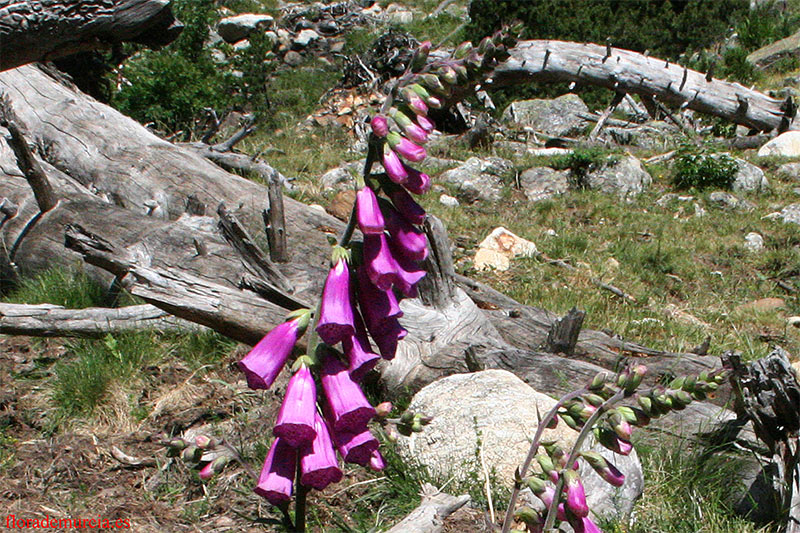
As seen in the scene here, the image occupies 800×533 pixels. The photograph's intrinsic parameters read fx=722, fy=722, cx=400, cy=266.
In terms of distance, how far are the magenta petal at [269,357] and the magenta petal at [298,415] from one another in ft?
0.28

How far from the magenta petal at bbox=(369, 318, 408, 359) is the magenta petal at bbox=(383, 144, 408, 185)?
12.4 inches

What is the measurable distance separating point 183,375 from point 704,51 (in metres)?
14.9

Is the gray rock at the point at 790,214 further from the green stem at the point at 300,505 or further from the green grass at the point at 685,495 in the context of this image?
the green stem at the point at 300,505

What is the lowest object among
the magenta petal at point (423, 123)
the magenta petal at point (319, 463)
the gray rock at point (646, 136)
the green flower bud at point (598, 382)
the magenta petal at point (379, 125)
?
the magenta petal at point (319, 463)

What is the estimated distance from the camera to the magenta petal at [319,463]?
1.43 metres

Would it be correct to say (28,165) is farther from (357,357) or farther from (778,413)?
(778,413)

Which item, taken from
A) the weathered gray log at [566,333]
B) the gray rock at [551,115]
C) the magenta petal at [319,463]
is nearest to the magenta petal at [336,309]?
the magenta petal at [319,463]

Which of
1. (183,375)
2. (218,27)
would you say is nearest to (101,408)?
(183,375)

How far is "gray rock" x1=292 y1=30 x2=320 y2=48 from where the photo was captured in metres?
19.1

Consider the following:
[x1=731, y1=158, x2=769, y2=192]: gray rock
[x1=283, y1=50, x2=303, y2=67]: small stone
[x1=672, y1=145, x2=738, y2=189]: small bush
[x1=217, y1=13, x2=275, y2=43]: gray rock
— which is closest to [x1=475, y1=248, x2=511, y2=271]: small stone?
[x1=672, y1=145, x2=738, y2=189]: small bush

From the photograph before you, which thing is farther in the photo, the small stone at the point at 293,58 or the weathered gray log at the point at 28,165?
the small stone at the point at 293,58

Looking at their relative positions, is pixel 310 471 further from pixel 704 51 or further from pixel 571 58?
pixel 704 51

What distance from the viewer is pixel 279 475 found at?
147 centimetres

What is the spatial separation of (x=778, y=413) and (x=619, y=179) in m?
6.37
